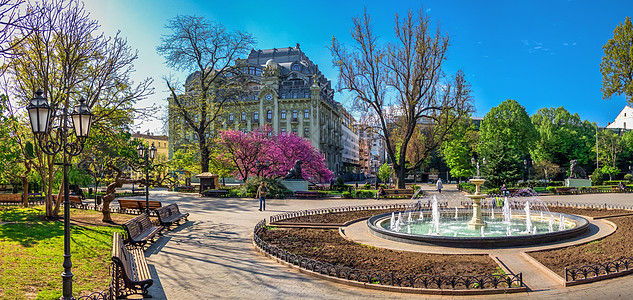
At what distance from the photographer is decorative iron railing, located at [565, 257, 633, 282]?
8.58 metres

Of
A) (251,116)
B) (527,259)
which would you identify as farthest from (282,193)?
(251,116)

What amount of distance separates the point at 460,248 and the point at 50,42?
1840cm

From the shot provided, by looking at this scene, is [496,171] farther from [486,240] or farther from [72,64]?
[72,64]

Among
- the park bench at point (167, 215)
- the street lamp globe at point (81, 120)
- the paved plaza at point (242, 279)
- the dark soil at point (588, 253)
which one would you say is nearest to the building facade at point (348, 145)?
the park bench at point (167, 215)

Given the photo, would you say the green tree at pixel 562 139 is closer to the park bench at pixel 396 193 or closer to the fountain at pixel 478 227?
the park bench at pixel 396 193

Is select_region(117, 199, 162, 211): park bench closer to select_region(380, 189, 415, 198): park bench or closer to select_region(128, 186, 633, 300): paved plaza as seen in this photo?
select_region(128, 186, 633, 300): paved plaza

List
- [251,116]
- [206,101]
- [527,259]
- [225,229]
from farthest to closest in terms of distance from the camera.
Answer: [251,116] → [206,101] → [225,229] → [527,259]

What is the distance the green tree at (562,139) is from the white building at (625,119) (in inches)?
999

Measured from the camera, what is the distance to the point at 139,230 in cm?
1322

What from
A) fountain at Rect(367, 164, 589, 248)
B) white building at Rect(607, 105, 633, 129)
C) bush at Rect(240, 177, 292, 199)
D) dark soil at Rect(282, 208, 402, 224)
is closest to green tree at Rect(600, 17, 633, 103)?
fountain at Rect(367, 164, 589, 248)

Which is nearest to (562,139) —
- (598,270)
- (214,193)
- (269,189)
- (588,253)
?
(269,189)

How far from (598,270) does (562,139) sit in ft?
215

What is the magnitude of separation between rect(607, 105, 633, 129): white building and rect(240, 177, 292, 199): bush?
86.0 meters

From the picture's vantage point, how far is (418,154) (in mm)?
52781
